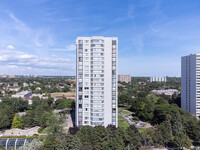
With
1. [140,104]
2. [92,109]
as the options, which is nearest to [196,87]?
[140,104]

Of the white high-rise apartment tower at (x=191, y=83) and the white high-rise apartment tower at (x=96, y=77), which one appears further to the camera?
the white high-rise apartment tower at (x=191, y=83)

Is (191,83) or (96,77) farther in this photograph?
(191,83)

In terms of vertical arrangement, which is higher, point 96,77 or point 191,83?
point 96,77

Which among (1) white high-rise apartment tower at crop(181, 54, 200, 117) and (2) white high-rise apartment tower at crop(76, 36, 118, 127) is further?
(1) white high-rise apartment tower at crop(181, 54, 200, 117)

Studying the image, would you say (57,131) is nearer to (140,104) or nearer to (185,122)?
(185,122)
